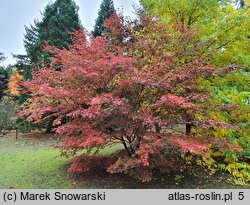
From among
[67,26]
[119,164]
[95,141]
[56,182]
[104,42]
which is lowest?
[56,182]

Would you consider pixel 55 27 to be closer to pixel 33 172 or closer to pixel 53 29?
pixel 53 29

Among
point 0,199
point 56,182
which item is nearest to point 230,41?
point 56,182

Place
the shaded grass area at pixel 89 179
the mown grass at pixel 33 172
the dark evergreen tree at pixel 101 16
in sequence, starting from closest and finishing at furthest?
the shaded grass area at pixel 89 179 → the mown grass at pixel 33 172 → the dark evergreen tree at pixel 101 16

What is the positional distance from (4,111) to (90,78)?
36.6ft

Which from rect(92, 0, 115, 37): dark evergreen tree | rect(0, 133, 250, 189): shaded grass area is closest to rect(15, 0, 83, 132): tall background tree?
rect(92, 0, 115, 37): dark evergreen tree

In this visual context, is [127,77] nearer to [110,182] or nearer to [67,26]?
[110,182]

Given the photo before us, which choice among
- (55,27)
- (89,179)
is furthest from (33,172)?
(55,27)

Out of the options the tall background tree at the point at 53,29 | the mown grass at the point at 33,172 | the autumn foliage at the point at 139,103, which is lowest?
the mown grass at the point at 33,172

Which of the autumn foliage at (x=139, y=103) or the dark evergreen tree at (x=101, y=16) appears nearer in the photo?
the autumn foliage at (x=139, y=103)

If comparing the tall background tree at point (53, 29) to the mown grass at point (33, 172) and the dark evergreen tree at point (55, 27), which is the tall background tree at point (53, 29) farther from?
the mown grass at point (33, 172)

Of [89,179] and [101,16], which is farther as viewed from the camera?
[101,16]

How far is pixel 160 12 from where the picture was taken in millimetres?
7641

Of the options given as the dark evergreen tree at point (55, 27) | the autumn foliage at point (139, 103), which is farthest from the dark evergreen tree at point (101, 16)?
the autumn foliage at point (139, 103)

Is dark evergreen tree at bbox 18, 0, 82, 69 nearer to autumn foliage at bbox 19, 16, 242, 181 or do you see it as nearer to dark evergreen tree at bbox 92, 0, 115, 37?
dark evergreen tree at bbox 92, 0, 115, 37
